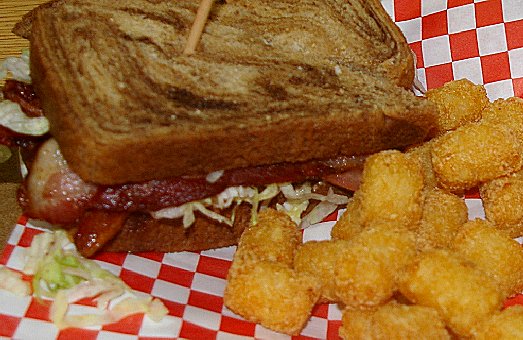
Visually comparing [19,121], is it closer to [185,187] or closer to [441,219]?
[185,187]

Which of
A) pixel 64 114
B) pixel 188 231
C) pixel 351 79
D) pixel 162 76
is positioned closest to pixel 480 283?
pixel 351 79

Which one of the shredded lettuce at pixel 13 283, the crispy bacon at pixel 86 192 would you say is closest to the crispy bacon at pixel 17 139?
the crispy bacon at pixel 86 192

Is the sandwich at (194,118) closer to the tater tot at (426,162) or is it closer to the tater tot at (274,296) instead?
the tater tot at (426,162)

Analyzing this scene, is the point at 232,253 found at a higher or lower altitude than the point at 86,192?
lower

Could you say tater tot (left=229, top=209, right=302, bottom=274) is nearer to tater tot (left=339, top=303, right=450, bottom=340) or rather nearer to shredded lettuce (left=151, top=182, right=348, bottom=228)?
shredded lettuce (left=151, top=182, right=348, bottom=228)

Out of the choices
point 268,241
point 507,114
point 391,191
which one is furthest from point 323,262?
point 507,114

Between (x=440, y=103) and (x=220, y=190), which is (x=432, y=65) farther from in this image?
(x=220, y=190)
